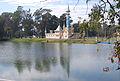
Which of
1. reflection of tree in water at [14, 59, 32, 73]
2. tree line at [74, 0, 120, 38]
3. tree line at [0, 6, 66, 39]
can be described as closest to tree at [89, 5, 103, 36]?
tree line at [74, 0, 120, 38]

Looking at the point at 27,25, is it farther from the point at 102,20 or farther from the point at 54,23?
the point at 102,20

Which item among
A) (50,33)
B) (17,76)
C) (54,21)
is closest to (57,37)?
(50,33)

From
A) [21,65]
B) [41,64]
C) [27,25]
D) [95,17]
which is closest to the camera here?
[95,17]

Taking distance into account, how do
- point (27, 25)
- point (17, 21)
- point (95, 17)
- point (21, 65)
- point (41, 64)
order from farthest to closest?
point (17, 21) < point (27, 25) < point (41, 64) < point (21, 65) < point (95, 17)

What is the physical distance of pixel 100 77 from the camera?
8.51m

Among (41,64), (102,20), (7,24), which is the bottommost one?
(41,64)

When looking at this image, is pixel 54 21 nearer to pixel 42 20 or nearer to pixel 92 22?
pixel 42 20

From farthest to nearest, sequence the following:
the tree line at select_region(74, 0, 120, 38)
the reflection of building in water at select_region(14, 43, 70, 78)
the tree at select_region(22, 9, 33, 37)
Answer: the tree at select_region(22, 9, 33, 37) < the reflection of building in water at select_region(14, 43, 70, 78) < the tree line at select_region(74, 0, 120, 38)

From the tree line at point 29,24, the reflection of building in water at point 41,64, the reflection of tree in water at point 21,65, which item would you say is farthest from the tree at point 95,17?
the tree line at point 29,24

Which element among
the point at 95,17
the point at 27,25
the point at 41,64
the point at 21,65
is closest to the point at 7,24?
the point at 27,25

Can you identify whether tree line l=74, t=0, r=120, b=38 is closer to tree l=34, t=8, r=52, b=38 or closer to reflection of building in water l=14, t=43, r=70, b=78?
reflection of building in water l=14, t=43, r=70, b=78

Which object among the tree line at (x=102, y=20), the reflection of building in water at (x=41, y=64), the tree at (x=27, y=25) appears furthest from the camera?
the tree at (x=27, y=25)

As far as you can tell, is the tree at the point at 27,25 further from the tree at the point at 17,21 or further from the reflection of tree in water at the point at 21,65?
the reflection of tree in water at the point at 21,65

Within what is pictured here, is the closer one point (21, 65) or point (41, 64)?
point (21, 65)
